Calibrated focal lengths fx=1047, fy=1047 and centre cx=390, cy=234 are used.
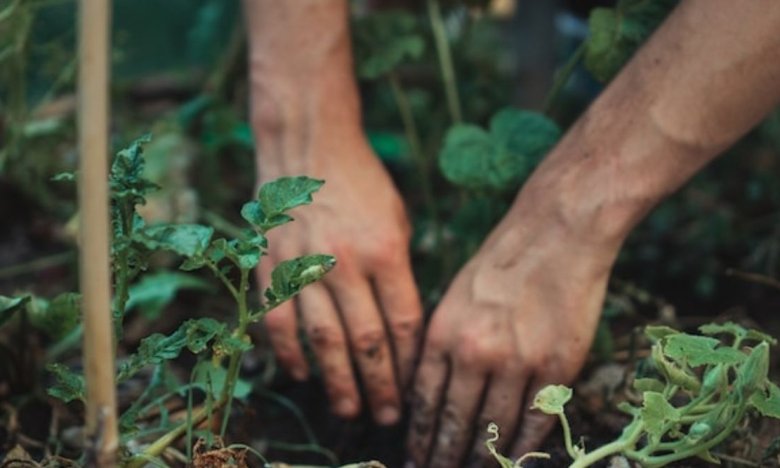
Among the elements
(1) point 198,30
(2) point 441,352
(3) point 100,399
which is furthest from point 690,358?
(1) point 198,30

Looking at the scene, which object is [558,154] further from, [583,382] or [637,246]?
[637,246]

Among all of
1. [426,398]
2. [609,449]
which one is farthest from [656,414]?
[426,398]

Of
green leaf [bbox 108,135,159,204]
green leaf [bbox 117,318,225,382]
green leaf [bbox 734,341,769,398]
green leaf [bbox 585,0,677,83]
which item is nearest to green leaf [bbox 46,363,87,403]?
green leaf [bbox 117,318,225,382]

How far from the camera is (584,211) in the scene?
103 centimetres

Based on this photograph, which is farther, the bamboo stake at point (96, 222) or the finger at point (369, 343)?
the finger at point (369, 343)

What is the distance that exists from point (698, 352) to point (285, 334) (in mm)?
501

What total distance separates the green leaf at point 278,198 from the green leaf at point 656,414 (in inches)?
12.5

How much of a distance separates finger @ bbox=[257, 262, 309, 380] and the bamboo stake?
0.48 metres

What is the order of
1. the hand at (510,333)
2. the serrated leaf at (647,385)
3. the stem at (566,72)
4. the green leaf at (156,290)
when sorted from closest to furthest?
the serrated leaf at (647,385) → the hand at (510,333) → the stem at (566,72) → the green leaf at (156,290)

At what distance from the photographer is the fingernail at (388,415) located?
1.19 metres

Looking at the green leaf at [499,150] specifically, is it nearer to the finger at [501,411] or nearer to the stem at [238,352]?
the finger at [501,411]

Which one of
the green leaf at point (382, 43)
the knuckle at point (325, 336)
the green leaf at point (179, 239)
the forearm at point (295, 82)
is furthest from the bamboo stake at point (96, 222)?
the green leaf at point (382, 43)

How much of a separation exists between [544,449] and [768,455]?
0.72 ft

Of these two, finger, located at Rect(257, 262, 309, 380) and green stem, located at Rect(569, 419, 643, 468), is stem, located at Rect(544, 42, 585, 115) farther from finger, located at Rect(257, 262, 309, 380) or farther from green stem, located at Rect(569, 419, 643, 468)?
green stem, located at Rect(569, 419, 643, 468)
